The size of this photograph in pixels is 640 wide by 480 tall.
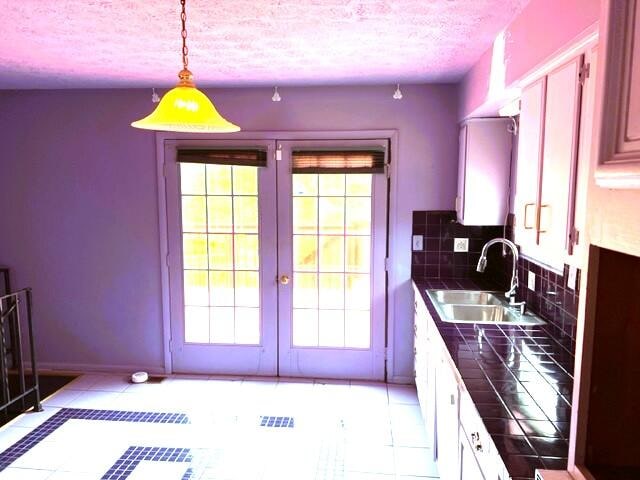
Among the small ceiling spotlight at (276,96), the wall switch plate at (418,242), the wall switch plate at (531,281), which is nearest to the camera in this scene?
the wall switch plate at (531,281)

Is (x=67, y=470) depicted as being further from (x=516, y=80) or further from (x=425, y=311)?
(x=516, y=80)

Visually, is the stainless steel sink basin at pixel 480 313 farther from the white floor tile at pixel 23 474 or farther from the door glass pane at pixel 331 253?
the white floor tile at pixel 23 474

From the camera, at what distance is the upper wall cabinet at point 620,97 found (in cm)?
80

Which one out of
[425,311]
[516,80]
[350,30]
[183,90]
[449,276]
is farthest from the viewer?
[449,276]

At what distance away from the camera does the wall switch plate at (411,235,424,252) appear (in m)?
3.80

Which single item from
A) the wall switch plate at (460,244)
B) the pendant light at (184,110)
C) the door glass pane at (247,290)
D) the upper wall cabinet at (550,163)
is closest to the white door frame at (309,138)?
the wall switch plate at (460,244)

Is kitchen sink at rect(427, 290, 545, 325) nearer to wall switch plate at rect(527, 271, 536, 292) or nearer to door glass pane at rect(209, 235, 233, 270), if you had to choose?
wall switch plate at rect(527, 271, 536, 292)

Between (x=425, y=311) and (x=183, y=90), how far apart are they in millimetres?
1957

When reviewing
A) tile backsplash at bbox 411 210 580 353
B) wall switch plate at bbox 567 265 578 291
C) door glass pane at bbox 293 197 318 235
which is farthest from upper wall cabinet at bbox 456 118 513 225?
door glass pane at bbox 293 197 318 235

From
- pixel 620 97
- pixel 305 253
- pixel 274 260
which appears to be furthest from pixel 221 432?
pixel 620 97

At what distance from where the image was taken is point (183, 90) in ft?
6.07

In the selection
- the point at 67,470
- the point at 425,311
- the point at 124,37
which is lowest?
the point at 67,470

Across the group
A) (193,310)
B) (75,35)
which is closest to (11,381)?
(193,310)

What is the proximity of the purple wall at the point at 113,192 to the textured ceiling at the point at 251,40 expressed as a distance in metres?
0.26
